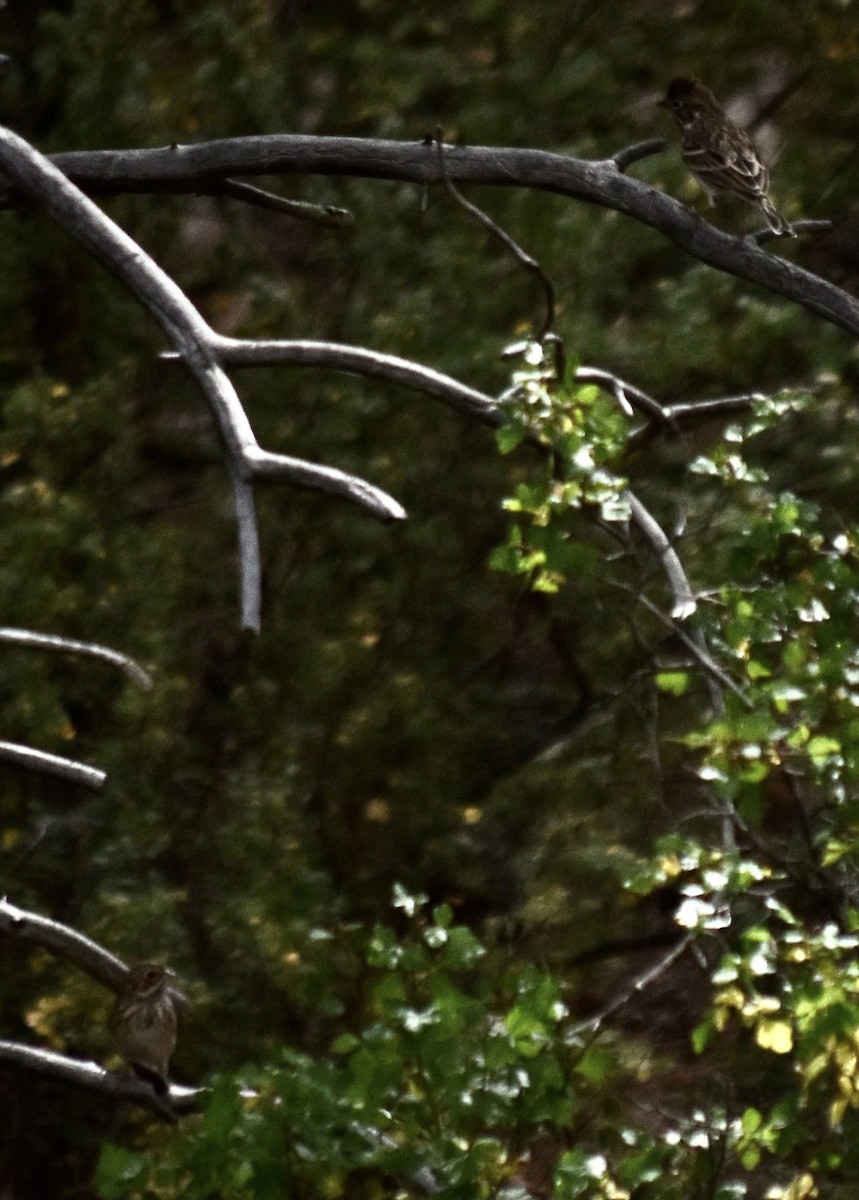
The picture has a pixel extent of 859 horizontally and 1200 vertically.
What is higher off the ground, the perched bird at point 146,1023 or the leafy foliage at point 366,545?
the leafy foliage at point 366,545

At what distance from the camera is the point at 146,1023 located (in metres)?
6.77

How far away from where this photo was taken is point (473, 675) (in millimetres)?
9281

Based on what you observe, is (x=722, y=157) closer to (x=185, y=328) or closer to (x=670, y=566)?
(x=670, y=566)

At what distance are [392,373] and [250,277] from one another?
5.09m

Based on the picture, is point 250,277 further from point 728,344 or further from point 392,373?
point 392,373

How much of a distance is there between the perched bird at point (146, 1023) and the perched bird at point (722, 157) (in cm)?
290

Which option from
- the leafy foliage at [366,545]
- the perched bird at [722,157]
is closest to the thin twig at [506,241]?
the perched bird at [722,157]

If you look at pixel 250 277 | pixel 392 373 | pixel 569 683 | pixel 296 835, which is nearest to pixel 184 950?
pixel 296 835

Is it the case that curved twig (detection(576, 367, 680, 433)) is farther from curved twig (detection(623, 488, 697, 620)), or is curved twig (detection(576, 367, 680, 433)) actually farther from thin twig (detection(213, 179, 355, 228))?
thin twig (detection(213, 179, 355, 228))

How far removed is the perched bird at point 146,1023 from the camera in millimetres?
6660

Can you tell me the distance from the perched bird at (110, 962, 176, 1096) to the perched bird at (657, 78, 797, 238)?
9.53 feet

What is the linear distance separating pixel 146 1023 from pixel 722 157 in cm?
318

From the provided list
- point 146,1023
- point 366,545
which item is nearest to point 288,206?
point 146,1023

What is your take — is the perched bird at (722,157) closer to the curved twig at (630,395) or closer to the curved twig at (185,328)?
the curved twig at (630,395)
